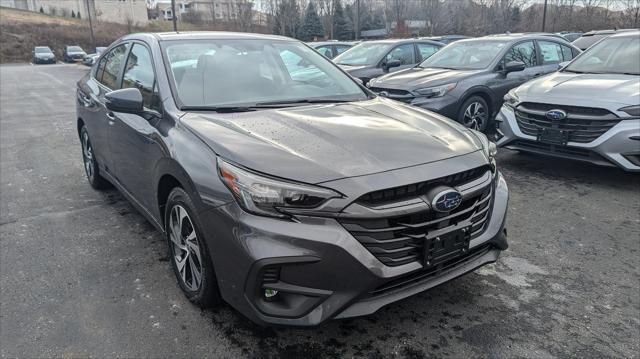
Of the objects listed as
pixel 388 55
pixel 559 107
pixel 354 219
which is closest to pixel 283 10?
pixel 388 55

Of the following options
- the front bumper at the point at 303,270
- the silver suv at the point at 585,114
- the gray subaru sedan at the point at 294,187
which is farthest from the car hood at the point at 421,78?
the front bumper at the point at 303,270

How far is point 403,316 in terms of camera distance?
2830mm

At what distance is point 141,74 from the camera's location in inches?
144

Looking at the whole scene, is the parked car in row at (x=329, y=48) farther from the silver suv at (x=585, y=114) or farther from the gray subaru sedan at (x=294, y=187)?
the gray subaru sedan at (x=294, y=187)

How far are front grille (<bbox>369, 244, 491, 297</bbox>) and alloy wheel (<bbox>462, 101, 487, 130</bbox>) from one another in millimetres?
4741

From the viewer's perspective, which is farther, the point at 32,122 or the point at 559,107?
the point at 32,122

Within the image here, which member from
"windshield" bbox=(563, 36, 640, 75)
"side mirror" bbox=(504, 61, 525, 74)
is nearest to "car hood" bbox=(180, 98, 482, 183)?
"windshield" bbox=(563, 36, 640, 75)

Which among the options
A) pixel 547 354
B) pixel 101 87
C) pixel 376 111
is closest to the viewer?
pixel 547 354

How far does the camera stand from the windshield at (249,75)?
3.27 meters

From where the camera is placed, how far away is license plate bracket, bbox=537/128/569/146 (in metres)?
5.14

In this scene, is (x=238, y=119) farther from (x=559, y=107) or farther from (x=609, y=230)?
(x=559, y=107)

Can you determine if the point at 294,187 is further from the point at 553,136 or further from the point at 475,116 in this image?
the point at 475,116

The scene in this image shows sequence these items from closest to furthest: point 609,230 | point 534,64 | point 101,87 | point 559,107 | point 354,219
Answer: point 354,219
point 609,230
point 101,87
point 559,107
point 534,64

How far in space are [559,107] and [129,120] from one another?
172 inches
